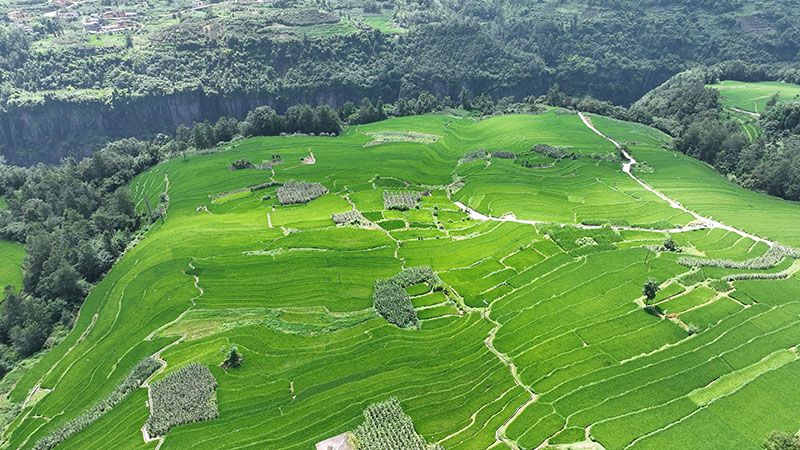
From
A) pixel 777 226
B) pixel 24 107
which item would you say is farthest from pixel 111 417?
pixel 24 107

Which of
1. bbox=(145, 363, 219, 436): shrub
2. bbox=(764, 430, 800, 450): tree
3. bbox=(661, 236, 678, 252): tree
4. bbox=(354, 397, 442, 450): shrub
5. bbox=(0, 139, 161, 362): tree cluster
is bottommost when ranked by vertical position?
bbox=(0, 139, 161, 362): tree cluster

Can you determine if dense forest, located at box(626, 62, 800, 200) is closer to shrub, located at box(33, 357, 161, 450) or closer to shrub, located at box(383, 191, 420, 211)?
shrub, located at box(383, 191, 420, 211)

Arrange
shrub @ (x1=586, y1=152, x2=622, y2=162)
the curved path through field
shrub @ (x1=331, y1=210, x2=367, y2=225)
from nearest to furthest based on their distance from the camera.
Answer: the curved path through field → shrub @ (x1=331, y1=210, x2=367, y2=225) → shrub @ (x1=586, y1=152, x2=622, y2=162)

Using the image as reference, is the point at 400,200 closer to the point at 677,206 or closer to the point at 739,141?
the point at 677,206

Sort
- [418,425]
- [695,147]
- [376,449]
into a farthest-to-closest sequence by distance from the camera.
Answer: [695,147]
[418,425]
[376,449]

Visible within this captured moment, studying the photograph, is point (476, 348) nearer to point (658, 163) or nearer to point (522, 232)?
point (522, 232)

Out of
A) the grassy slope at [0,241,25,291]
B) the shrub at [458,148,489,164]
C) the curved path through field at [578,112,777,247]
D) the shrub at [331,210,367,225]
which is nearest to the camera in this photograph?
the curved path through field at [578,112,777,247]

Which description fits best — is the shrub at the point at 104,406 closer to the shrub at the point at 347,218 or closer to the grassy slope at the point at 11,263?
the shrub at the point at 347,218

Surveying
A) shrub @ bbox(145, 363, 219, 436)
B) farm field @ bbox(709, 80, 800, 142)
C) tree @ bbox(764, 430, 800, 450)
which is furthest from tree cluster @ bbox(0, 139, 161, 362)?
farm field @ bbox(709, 80, 800, 142)
